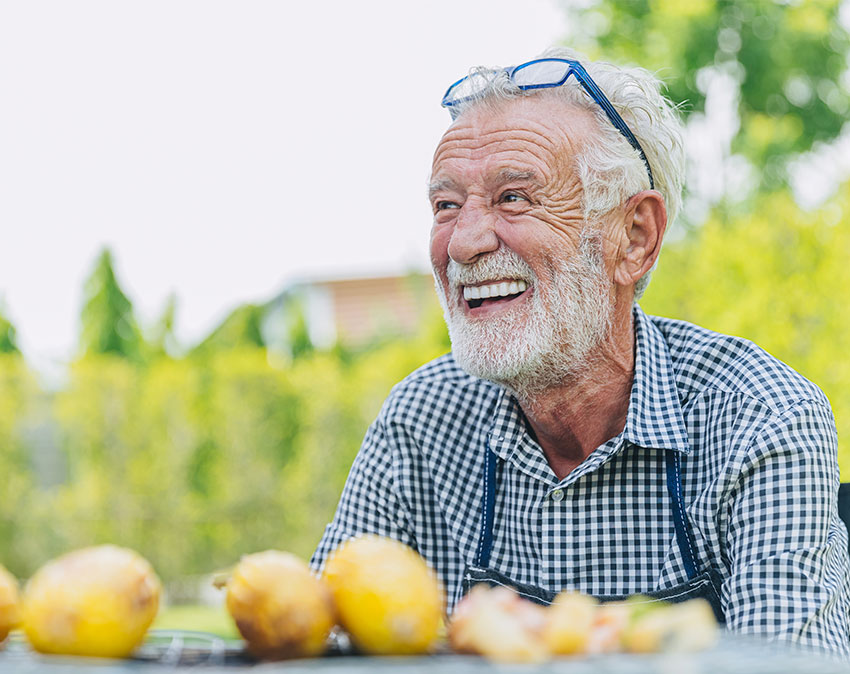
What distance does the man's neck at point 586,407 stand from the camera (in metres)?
2.13

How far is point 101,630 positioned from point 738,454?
124 centimetres

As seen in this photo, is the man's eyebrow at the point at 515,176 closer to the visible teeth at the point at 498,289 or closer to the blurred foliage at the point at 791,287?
the visible teeth at the point at 498,289

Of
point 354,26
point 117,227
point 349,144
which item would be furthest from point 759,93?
point 349,144

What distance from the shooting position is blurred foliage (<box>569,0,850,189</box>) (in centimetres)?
1199

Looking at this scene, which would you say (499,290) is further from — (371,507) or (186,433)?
(186,433)

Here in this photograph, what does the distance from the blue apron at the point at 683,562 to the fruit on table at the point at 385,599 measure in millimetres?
880

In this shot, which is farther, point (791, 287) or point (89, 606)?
point (791, 287)

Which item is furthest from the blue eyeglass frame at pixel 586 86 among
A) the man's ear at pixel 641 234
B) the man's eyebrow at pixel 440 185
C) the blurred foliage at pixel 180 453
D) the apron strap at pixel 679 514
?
the blurred foliage at pixel 180 453

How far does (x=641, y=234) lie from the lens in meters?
2.24

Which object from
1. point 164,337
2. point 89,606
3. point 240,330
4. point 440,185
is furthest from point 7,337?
point 89,606

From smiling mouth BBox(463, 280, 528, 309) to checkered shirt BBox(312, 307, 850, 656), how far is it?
9.7 inches

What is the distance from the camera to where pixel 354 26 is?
17.5 m

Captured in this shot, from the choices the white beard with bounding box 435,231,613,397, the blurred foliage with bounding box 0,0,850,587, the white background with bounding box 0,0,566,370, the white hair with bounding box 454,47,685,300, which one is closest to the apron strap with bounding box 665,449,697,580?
the white beard with bounding box 435,231,613,397

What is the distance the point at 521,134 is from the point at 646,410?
0.65 metres
